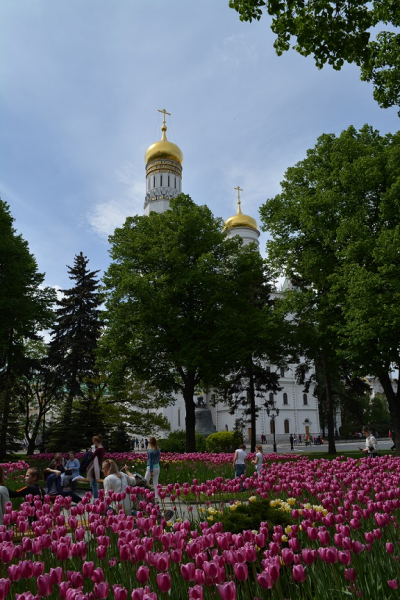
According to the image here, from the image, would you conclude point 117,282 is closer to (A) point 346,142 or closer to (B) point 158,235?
(B) point 158,235

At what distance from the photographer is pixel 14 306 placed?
2583 cm

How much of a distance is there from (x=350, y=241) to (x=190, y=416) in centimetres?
1279

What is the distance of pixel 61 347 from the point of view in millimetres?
35625

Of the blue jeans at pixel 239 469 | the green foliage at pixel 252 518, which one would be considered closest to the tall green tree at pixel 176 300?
the blue jeans at pixel 239 469

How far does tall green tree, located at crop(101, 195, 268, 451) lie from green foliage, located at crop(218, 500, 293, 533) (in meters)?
19.1

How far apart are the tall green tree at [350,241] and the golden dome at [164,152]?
154 ft

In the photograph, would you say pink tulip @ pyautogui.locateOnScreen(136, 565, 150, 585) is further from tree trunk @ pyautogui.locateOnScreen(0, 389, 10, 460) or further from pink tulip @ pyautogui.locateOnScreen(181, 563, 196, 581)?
tree trunk @ pyautogui.locateOnScreen(0, 389, 10, 460)

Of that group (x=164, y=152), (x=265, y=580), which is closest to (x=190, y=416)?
(x=265, y=580)

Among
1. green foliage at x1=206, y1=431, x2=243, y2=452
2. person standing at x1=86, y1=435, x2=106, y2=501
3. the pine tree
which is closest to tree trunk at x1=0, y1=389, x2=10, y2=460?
the pine tree

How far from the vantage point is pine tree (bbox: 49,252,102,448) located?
34406 mm

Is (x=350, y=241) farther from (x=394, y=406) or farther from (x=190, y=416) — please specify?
(x=190, y=416)

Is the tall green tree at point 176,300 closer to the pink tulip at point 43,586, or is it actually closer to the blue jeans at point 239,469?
the blue jeans at point 239,469

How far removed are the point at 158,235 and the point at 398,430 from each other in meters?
16.7

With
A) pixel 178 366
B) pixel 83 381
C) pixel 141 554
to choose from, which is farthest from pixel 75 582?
pixel 83 381
